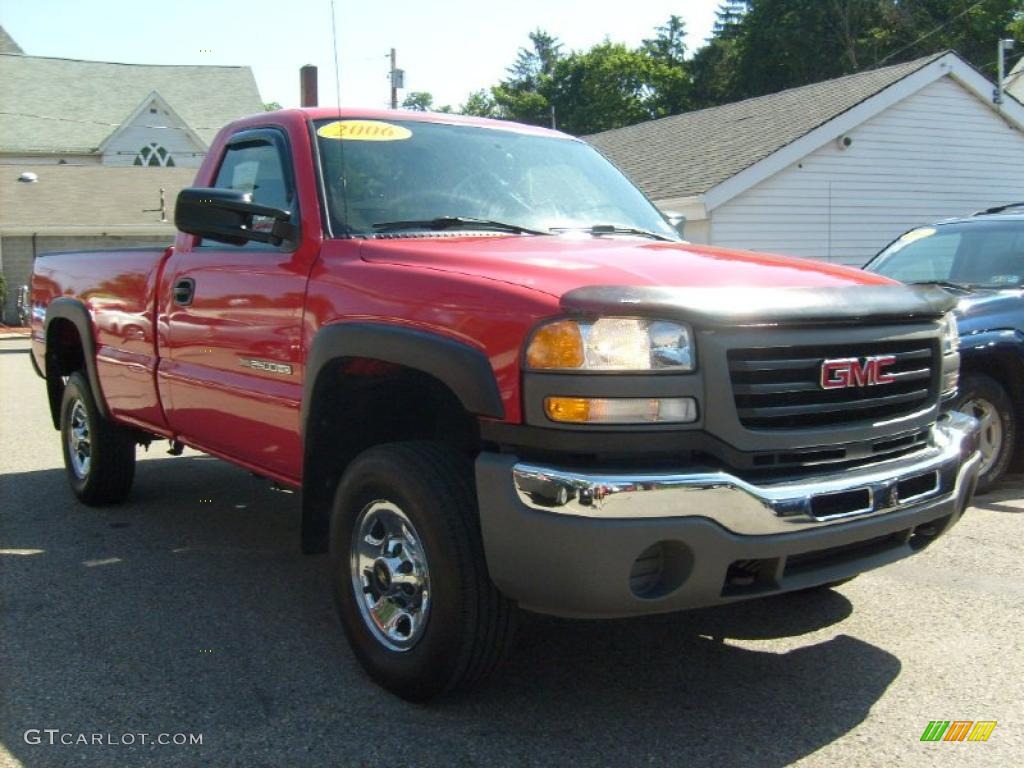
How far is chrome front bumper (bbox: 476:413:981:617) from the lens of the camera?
2.89 m

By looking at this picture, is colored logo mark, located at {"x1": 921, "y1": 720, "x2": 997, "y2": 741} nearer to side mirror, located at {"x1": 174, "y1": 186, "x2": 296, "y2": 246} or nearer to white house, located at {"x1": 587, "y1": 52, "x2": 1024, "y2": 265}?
side mirror, located at {"x1": 174, "y1": 186, "x2": 296, "y2": 246}

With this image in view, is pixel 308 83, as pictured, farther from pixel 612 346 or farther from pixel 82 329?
pixel 612 346

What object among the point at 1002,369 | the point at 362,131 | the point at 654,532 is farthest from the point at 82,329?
→ the point at 1002,369

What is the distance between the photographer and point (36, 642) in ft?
13.6

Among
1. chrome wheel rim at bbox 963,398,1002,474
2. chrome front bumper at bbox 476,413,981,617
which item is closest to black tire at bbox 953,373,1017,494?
chrome wheel rim at bbox 963,398,1002,474

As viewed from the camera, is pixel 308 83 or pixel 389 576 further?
pixel 308 83


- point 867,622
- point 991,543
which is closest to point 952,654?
point 867,622

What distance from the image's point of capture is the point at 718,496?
295cm

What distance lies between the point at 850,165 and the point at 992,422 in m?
12.8

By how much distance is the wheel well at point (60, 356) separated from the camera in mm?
6586

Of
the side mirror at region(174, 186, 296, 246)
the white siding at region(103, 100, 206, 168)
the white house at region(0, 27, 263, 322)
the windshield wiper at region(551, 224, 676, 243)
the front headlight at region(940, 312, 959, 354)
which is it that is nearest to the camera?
the front headlight at region(940, 312, 959, 354)

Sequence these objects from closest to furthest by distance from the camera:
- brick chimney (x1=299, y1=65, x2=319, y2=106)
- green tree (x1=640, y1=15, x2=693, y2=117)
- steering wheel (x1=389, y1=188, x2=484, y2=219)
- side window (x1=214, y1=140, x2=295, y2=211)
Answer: steering wheel (x1=389, y1=188, x2=484, y2=219)
side window (x1=214, y1=140, x2=295, y2=211)
brick chimney (x1=299, y1=65, x2=319, y2=106)
green tree (x1=640, y1=15, x2=693, y2=117)

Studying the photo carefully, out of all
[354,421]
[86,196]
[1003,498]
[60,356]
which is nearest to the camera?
[354,421]

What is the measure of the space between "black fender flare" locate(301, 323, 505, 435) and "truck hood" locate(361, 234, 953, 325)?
26 centimetres
